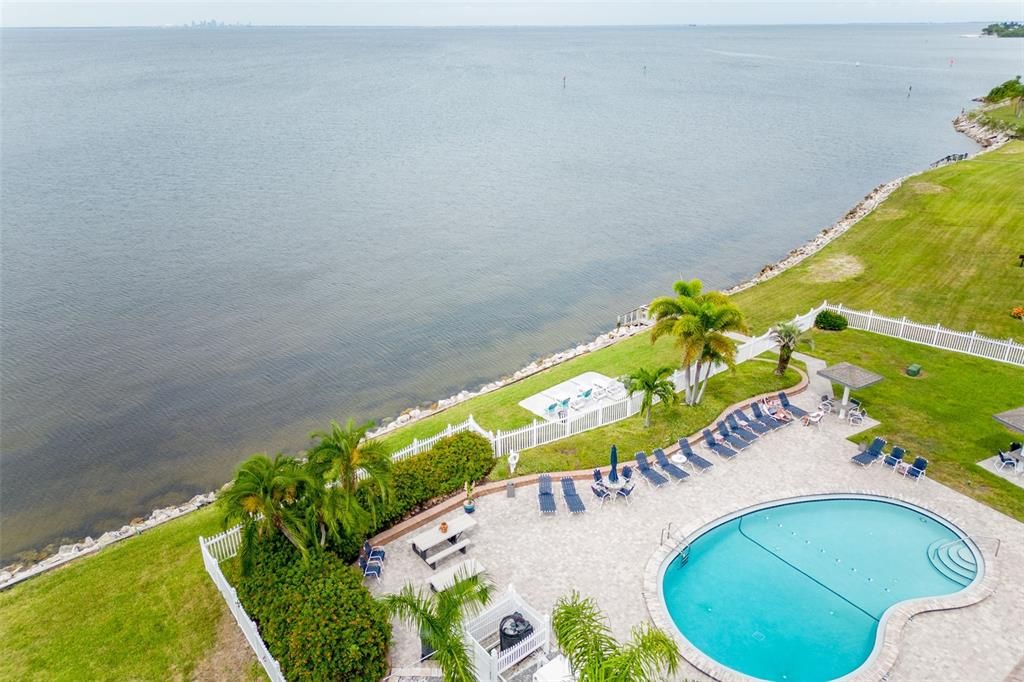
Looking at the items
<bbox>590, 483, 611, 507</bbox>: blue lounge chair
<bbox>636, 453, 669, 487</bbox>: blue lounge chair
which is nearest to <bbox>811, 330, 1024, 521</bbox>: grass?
<bbox>636, 453, 669, 487</bbox>: blue lounge chair

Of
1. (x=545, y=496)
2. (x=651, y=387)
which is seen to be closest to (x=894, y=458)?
(x=651, y=387)

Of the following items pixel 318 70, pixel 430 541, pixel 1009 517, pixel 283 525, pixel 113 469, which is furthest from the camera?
pixel 318 70

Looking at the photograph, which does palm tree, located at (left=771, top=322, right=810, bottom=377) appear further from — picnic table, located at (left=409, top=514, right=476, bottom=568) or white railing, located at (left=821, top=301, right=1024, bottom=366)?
picnic table, located at (left=409, top=514, right=476, bottom=568)

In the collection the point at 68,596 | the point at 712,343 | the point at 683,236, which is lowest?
the point at 683,236

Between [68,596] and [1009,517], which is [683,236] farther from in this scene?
[68,596]

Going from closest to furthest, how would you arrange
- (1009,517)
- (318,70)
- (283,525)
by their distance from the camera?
1. (283,525)
2. (1009,517)
3. (318,70)

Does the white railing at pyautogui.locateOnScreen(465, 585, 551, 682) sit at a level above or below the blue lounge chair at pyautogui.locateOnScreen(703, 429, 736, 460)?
above

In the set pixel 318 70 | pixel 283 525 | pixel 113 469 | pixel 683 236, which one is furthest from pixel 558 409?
pixel 318 70
